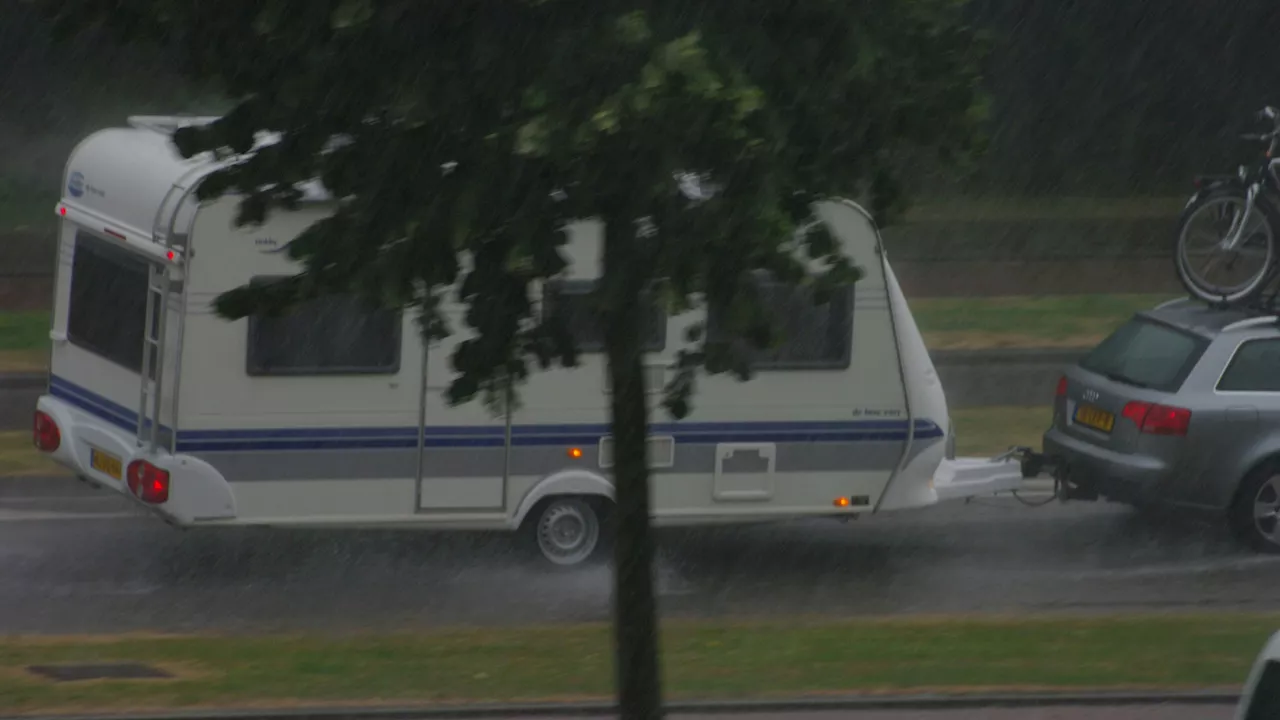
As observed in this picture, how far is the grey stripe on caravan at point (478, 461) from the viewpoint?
11.5 meters

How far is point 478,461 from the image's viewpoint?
1186 cm

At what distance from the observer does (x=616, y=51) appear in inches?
203

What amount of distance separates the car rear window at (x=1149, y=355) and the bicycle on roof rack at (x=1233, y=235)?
56 centimetres

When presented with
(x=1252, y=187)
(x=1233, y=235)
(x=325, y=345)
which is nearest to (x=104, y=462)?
(x=325, y=345)

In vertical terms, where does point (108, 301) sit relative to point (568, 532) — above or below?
above

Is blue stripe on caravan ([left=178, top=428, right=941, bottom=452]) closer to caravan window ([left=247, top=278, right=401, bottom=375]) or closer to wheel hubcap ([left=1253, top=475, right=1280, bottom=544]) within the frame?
caravan window ([left=247, top=278, right=401, bottom=375])

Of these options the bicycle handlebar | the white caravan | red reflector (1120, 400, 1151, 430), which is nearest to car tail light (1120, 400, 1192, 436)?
red reflector (1120, 400, 1151, 430)

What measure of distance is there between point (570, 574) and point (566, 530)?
0.93ft

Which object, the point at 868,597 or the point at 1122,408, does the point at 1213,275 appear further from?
the point at 868,597

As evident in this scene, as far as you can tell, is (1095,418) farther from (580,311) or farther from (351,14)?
(351,14)

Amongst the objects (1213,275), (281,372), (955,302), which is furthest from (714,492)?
(955,302)

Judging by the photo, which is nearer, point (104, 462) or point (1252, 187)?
point (104, 462)

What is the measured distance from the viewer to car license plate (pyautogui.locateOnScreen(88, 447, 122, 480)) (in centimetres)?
1172

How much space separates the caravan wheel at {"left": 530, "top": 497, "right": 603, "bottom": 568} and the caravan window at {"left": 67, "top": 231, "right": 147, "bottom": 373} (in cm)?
269
